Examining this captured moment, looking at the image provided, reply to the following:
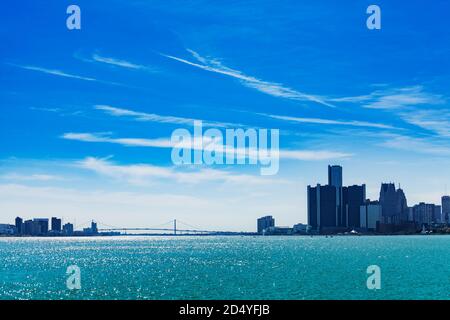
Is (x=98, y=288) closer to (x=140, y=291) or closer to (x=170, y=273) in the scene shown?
(x=140, y=291)

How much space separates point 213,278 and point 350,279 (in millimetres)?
18368

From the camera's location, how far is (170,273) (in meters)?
87.4

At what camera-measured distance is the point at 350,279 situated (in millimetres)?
74625
